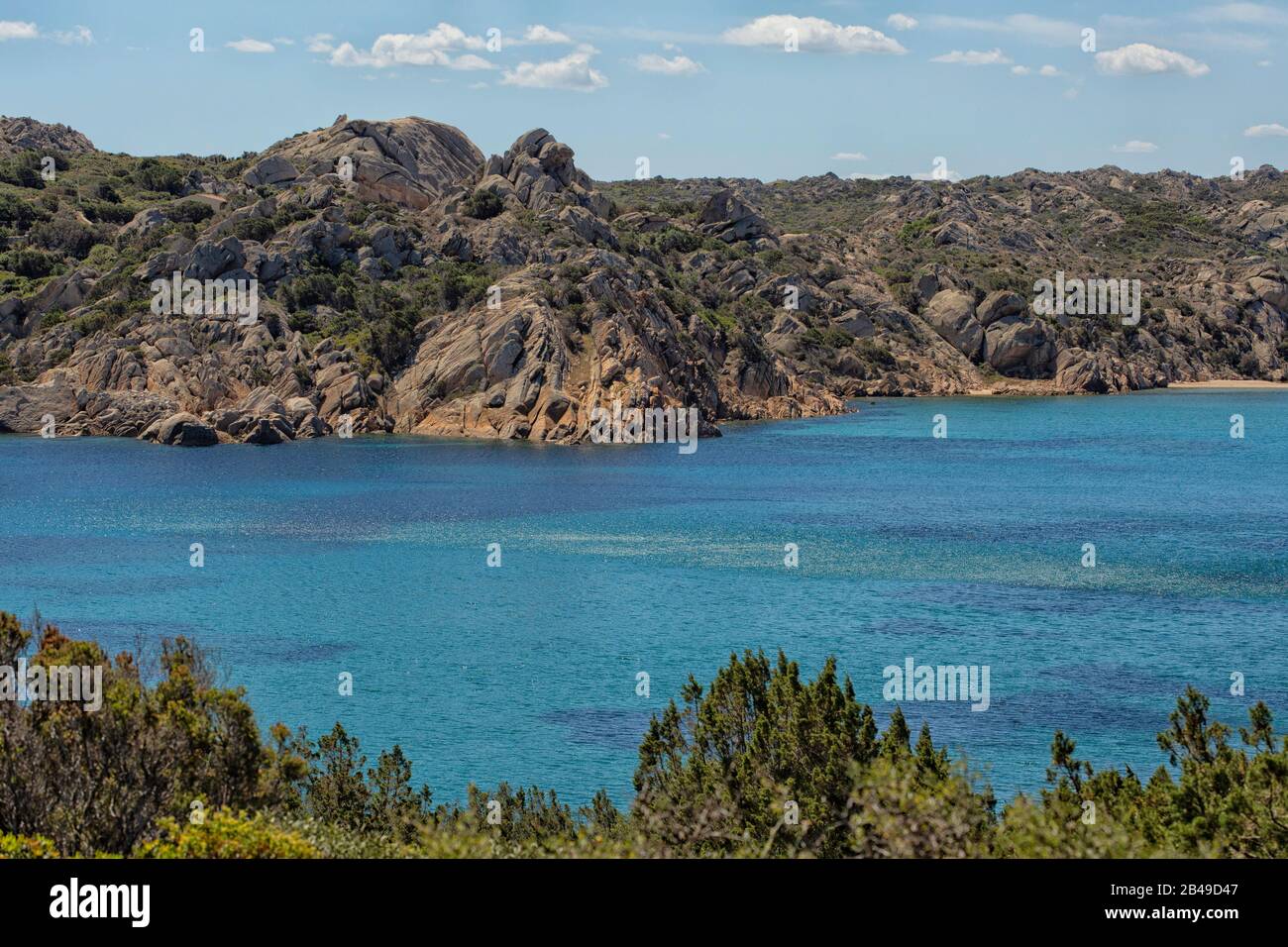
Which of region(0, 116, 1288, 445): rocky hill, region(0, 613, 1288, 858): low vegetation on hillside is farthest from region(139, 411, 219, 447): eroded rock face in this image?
region(0, 613, 1288, 858): low vegetation on hillside

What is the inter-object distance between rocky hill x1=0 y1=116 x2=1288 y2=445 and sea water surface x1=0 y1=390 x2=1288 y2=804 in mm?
10547

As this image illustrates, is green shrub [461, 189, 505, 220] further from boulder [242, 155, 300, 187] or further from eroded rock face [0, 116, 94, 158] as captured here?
eroded rock face [0, 116, 94, 158]

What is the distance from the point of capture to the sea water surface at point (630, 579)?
40719 millimetres

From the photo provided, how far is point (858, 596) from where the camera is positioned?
56188 millimetres

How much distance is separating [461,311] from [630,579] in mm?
70182

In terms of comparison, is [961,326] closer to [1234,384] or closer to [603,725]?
[1234,384]

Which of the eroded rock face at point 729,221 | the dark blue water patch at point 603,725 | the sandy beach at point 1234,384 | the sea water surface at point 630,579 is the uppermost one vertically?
the eroded rock face at point 729,221

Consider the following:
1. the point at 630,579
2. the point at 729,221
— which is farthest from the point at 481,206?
the point at 630,579

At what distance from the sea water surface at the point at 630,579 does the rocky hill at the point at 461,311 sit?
10.5m

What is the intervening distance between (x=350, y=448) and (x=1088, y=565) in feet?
204

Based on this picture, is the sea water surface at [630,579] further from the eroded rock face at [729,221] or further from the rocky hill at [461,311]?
the eroded rock face at [729,221]

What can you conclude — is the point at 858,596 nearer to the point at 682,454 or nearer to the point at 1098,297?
the point at 682,454

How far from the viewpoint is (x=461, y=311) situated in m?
126

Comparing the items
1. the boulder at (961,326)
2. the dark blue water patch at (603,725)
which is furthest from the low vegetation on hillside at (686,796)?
the boulder at (961,326)
